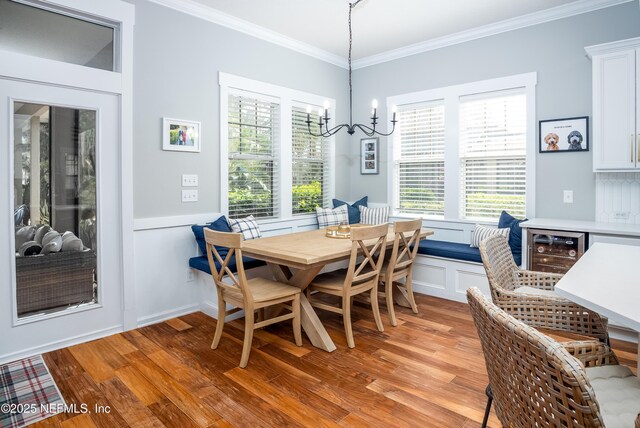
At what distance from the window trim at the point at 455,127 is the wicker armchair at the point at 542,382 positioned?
3078 millimetres

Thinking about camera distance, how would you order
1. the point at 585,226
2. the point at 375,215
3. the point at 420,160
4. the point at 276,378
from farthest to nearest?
the point at 375,215 → the point at 420,160 → the point at 585,226 → the point at 276,378

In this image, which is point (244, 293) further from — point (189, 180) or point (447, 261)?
point (447, 261)

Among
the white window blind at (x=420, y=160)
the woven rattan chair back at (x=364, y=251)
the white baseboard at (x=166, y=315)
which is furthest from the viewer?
the white window blind at (x=420, y=160)

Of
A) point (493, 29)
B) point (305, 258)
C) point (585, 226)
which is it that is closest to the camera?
point (305, 258)

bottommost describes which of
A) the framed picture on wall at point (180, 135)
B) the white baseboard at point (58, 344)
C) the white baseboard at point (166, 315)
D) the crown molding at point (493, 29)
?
the white baseboard at point (58, 344)

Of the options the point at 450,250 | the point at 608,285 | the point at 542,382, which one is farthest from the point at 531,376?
the point at 450,250

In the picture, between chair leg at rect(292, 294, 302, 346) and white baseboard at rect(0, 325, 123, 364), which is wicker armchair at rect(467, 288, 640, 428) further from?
white baseboard at rect(0, 325, 123, 364)

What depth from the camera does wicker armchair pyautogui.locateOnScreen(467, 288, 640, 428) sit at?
Result: 80 centimetres

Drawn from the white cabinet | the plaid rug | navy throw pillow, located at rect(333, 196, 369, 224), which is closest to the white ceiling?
the white cabinet

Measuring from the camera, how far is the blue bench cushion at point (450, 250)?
3.85 metres

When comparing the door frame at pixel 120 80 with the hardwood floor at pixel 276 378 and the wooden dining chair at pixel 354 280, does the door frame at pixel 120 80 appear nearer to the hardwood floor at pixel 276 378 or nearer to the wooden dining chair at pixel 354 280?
the hardwood floor at pixel 276 378

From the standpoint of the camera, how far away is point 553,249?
3385 mm

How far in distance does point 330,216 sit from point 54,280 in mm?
2928

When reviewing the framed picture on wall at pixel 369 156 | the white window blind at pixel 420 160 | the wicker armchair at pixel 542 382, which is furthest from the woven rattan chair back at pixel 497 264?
the framed picture on wall at pixel 369 156
